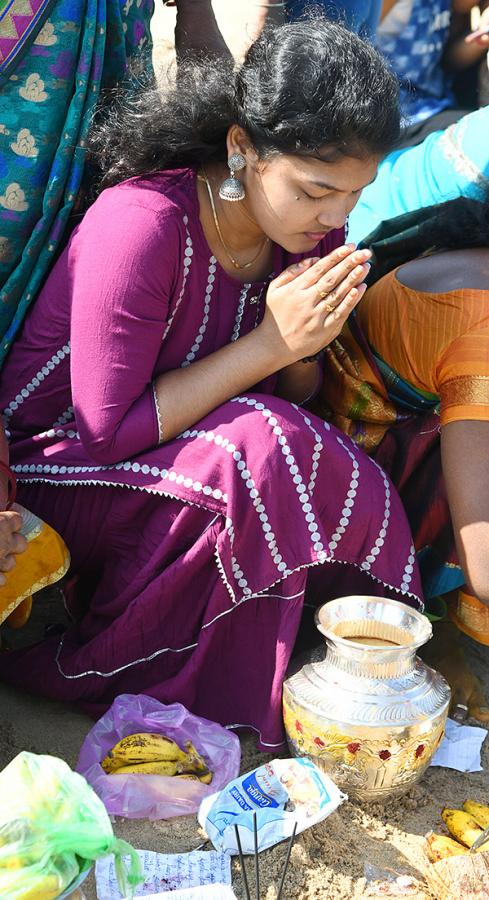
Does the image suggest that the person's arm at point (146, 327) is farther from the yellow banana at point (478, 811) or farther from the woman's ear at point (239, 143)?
the yellow banana at point (478, 811)

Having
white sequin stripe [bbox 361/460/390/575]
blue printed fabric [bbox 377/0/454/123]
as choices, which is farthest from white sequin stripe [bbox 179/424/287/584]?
blue printed fabric [bbox 377/0/454/123]

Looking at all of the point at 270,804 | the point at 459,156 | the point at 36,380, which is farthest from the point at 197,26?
the point at 270,804

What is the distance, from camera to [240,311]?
2641mm

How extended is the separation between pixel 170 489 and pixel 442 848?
0.95m

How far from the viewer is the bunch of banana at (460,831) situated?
85.1 inches

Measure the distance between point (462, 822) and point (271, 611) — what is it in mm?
614

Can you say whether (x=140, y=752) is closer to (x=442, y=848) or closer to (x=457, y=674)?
(x=442, y=848)

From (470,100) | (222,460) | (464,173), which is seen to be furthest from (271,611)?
(470,100)

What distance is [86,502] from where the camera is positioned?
2555 millimetres

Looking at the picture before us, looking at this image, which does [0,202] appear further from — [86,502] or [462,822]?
[462,822]

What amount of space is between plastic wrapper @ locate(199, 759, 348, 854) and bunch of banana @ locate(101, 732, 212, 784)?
0.11 m

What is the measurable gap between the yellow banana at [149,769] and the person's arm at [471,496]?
0.81 metres

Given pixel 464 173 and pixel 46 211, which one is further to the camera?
pixel 464 173

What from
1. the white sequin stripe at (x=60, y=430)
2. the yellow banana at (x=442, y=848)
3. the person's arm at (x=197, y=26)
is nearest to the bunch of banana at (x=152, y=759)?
the yellow banana at (x=442, y=848)
